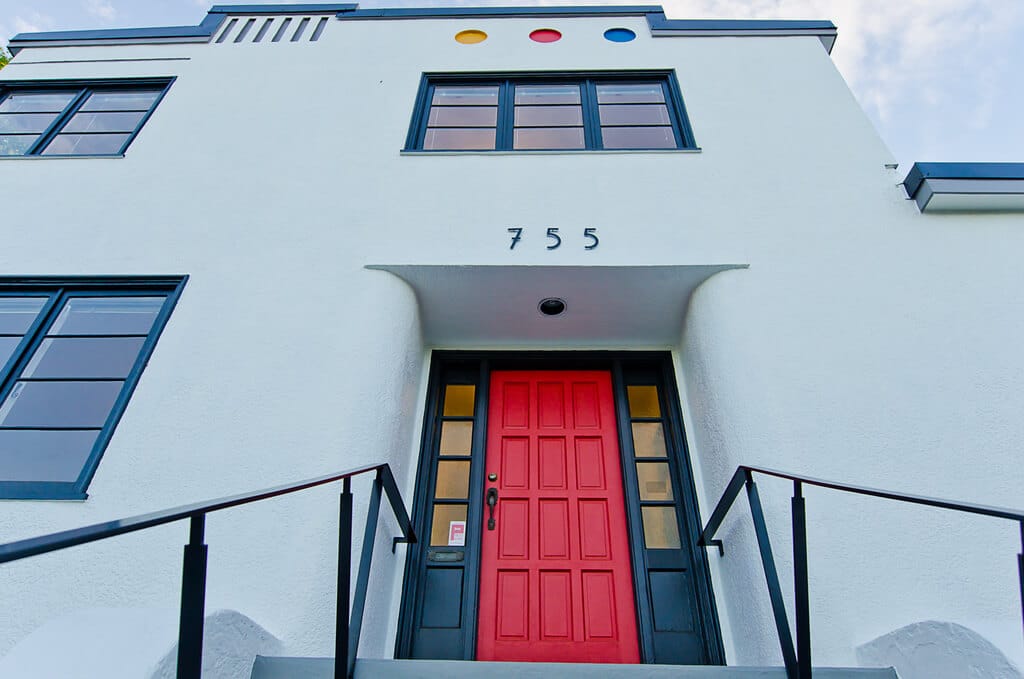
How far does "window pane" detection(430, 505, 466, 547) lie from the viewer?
12.4 feet

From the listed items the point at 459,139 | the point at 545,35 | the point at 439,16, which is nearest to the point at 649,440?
the point at 459,139

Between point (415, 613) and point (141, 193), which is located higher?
point (141, 193)

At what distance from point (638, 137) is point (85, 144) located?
16.8 feet

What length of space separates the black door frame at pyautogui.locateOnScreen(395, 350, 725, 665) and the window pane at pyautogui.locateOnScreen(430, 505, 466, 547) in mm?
44

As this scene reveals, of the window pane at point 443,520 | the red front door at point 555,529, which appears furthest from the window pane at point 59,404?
the red front door at point 555,529

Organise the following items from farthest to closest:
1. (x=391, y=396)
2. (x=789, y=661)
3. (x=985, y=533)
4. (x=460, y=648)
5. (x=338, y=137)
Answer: (x=338, y=137) < (x=391, y=396) < (x=460, y=648) < (x=985, y=533) < (x=789, y=661)

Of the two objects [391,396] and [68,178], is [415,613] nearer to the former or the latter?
[391,396]

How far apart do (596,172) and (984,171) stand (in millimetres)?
2779

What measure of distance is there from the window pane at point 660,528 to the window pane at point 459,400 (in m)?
1.49

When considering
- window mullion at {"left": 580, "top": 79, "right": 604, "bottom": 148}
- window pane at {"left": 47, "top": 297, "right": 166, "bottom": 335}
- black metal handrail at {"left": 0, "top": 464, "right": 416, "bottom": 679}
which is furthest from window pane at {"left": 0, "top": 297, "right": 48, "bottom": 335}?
window mullion at {"left": 580, "top": 79, "right": 604, "bottom": 148}

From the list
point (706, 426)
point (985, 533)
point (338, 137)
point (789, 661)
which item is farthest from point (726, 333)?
point (338, 137)

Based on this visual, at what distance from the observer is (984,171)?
412 centimetres

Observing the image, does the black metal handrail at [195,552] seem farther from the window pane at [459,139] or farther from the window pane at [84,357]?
the window pane at [459,139]

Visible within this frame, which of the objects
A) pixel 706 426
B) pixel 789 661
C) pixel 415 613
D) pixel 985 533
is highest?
pixel 706 426
